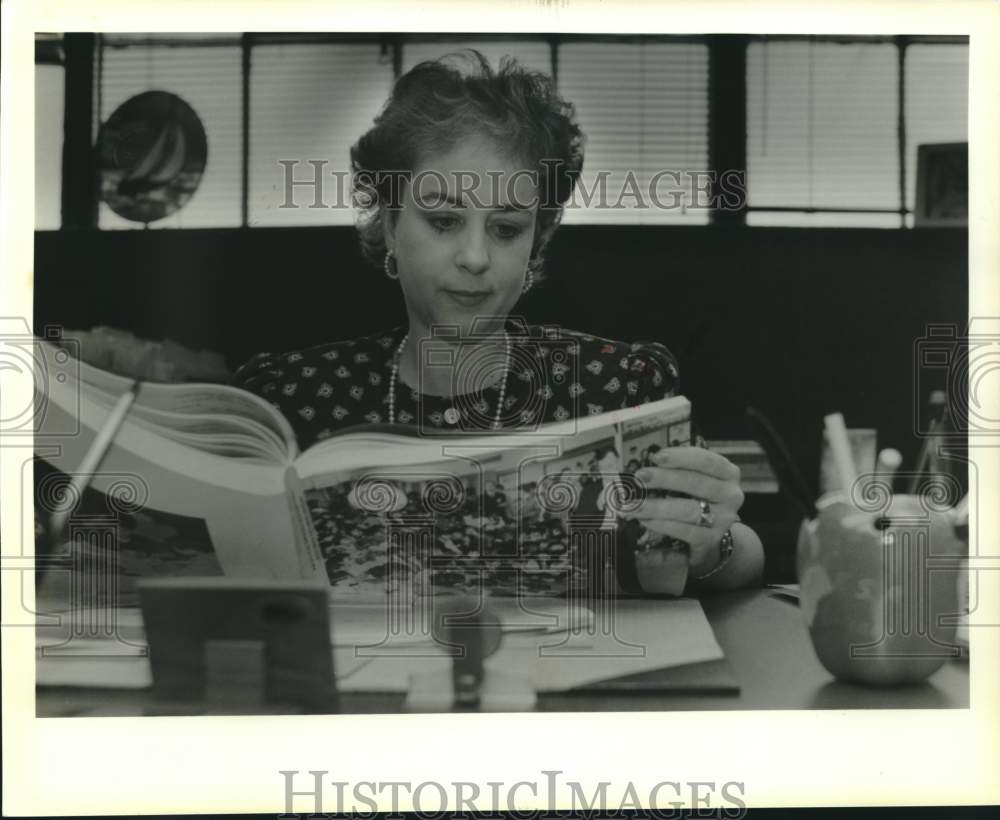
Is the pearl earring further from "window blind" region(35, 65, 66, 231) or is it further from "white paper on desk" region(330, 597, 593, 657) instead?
"window blind" region(35, 65, 66, 231)

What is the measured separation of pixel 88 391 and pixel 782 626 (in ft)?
3.80

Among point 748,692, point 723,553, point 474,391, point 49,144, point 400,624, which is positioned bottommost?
point 748,692

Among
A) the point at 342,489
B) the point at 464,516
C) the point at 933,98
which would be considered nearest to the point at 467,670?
the point at 464,516

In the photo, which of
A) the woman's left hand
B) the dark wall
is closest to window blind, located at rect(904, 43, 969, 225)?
the dark wall

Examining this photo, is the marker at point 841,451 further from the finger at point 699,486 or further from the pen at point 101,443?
the pen at point 101,443

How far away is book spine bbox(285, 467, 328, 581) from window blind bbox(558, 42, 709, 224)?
24.1 inches

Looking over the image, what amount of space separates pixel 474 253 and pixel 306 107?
346 mm

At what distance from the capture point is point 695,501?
1816 millimetres

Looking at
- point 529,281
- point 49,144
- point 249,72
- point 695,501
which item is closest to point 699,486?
point 695,501

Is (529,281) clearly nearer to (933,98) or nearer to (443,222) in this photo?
(443,222)

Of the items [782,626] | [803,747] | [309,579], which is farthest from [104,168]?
[803,747]

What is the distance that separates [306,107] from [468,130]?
10.1 inches

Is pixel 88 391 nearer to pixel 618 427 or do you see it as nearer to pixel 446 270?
pixel 446 270

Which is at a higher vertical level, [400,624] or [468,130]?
[468,130]
